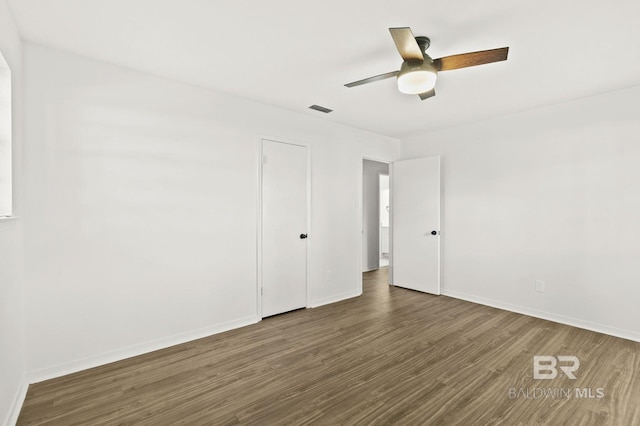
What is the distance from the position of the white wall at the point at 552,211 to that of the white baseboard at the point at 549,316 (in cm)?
1

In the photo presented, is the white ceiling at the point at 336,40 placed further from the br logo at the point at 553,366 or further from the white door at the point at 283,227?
the br logo at the point at 553,366

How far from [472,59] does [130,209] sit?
298 cm

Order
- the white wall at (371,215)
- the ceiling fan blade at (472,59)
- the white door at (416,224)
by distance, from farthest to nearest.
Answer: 1. the white wall at (371,215)
2. the white door at (416,224)
3. the ceiling fan blade at (472,59)

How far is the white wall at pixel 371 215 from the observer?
6527 mm

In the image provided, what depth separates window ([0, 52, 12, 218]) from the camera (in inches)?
72.4

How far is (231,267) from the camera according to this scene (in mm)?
3352

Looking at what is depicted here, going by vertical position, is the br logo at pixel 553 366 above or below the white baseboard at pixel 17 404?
below

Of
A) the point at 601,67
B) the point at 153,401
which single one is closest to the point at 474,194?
the point at 601,67

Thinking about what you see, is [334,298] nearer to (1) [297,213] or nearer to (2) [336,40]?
(1) [297,213]

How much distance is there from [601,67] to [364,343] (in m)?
3.30

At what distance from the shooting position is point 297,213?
3.95 m

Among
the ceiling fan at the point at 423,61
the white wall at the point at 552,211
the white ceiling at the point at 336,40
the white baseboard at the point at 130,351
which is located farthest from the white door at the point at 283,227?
the white wall at the point at 552,211

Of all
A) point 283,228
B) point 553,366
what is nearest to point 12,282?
point 283,228

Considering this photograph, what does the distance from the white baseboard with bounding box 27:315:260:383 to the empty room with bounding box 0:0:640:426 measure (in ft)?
0.06
